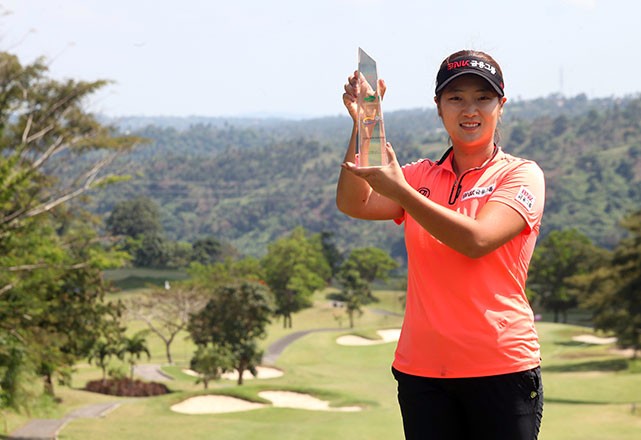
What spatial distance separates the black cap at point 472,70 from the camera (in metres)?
2.41

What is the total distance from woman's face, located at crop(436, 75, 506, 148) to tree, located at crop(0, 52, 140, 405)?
1338 cm

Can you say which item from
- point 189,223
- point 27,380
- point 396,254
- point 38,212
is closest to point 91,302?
point 38,212

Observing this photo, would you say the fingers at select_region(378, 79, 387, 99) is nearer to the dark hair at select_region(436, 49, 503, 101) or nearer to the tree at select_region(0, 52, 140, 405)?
the dark hair at select_region(436, 49, 503, 101)

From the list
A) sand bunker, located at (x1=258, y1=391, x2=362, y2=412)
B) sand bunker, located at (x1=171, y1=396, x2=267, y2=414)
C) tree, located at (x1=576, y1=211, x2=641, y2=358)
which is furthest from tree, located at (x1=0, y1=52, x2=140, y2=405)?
tree, located at (x1=576, y1=211, x2=641, y2=358)

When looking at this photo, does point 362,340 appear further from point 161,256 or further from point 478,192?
point 478,192

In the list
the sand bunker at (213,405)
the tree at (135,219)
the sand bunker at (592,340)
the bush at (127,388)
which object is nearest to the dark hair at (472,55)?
the sand bunker at (213,405)

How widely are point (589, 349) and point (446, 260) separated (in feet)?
134

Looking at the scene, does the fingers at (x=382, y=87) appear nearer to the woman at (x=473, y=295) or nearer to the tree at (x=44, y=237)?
the woman at (x=473, y=295)

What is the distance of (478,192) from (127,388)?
32.7 metres

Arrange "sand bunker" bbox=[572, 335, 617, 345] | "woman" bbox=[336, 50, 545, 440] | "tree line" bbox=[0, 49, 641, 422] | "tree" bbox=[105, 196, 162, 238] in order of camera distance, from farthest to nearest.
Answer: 1. "tree" bbox=[105, 196, 162, 238]
2. "sand bunker" bbox=[572, 335, 617, 345]
3. "tree line" bbox=[0, 49, 641, 422]
4. "woman" bbox=[336, 50, 545, 440]

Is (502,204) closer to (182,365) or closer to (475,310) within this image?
(475,310)

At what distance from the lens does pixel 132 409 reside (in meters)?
23.9

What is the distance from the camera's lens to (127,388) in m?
33.5

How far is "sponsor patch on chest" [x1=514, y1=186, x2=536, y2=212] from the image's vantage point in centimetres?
238
